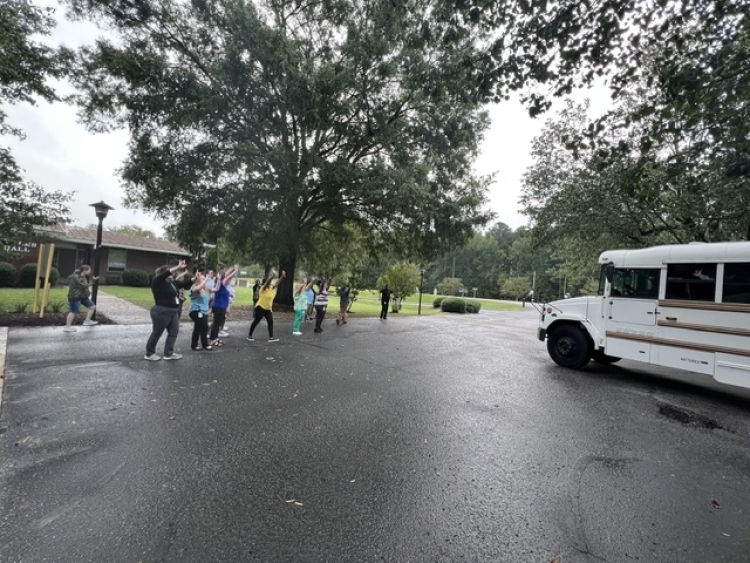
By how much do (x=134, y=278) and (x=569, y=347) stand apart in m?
26.9

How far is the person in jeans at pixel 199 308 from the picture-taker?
7.20 metres

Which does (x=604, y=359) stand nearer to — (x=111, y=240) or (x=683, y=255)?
(x=683, y=255)

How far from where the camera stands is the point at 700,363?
5.70 metres

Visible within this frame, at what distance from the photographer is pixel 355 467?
313 cm

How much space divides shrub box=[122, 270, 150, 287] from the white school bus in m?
26.3

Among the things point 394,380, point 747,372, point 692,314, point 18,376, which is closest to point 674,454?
point 747,372

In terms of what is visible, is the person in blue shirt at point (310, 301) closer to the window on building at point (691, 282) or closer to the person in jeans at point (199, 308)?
the person in jeans at point (199, 308)

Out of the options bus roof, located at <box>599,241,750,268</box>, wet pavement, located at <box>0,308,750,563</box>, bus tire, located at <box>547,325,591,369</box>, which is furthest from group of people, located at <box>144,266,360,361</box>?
bus roof, located at <box>599,241,750,268</box>

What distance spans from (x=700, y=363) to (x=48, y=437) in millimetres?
9066

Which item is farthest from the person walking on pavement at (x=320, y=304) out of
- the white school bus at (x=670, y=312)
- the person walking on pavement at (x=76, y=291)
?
the white school bus at (x=670, y=312)

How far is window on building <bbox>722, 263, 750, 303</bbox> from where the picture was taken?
5348mm

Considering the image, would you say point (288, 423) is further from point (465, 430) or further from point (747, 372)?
point (747, 372)

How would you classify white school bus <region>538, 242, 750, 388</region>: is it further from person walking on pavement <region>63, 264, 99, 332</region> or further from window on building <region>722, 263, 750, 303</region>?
person walking on pavement <region>63, 264, 99, 332</region>

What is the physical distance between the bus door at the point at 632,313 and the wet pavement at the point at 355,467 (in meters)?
0.81
